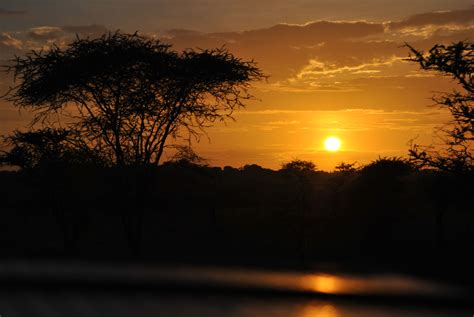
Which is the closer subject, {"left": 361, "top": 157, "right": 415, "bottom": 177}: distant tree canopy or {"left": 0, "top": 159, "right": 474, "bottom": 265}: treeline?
{"left": 0, "top": 159, "right": 474, "bottom": 265}: treeline

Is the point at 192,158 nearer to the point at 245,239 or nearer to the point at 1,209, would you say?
the point at 245,239

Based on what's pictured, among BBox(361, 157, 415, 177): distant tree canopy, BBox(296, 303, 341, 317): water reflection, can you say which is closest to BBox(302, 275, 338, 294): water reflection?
BBox(296, 303, 341, 317): water reflection

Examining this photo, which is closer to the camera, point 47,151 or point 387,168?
point 47,151

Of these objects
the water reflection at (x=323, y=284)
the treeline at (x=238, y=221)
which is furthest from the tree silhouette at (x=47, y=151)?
the water reflection at (x=323, y=284)

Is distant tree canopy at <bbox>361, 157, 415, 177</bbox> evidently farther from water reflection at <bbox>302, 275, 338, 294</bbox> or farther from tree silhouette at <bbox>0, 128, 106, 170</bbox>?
water reflection at <bbox>302, 275, 338, 294</bbox>

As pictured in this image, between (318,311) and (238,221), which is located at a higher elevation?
(318,311)

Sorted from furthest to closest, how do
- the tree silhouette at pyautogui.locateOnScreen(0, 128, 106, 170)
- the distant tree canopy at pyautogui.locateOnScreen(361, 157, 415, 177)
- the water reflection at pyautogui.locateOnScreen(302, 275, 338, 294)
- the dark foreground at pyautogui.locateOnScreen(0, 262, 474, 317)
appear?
the distant tree canopy at pyautogui.locateOnScreen(361, 157, 415, 177) → the tree silhouette at pyautogui.locateOnScreen(0, 128, 106, 170) → the water reflection at pyautogui.locateOnScreen(302, 275, 338, 294) → the dark foreground at pyautogui.locateOnScreen(0, 262, 474, 317)

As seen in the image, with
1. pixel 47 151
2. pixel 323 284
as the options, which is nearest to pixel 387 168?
pixel 47 151

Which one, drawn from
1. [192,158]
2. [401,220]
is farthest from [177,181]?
[192,158]

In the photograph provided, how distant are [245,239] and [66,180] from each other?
1572 cm

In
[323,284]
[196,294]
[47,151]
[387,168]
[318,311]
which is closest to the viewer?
[318,311]

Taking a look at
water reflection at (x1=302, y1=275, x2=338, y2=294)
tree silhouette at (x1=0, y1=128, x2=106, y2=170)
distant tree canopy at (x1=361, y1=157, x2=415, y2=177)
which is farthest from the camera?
distant tree canopy at (x1=361, y1=157, x2=415, y2=177)

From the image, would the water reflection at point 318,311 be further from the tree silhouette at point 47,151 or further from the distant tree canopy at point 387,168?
the distant tree canopy at point 387,168

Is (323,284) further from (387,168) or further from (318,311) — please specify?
(387,168)
